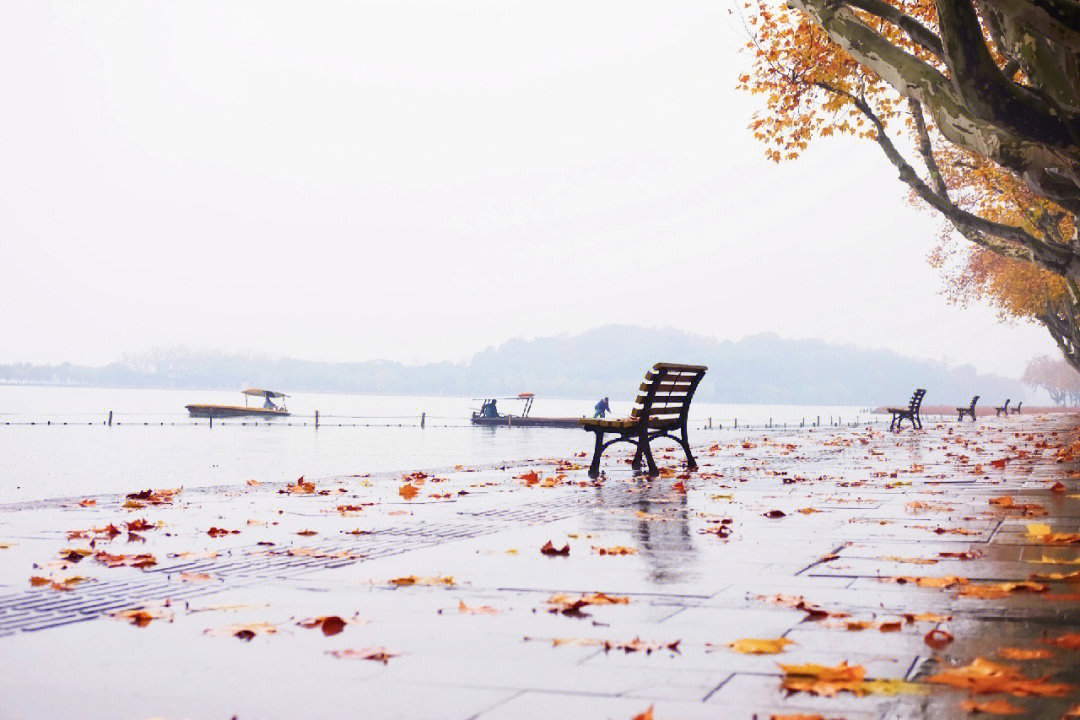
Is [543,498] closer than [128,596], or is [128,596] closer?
[128,596]

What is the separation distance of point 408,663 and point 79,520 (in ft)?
18.3

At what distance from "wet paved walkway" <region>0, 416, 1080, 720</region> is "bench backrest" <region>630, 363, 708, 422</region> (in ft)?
8.87

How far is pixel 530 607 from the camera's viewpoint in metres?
4.57

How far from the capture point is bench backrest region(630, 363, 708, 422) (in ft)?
38.9

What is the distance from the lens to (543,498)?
990cm

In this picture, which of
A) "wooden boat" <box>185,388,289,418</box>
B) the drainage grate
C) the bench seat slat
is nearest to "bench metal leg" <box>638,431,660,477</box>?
the bench seat slat

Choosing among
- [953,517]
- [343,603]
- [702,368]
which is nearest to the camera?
[343,603]

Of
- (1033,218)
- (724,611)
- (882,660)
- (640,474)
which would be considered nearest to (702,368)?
(640,474)

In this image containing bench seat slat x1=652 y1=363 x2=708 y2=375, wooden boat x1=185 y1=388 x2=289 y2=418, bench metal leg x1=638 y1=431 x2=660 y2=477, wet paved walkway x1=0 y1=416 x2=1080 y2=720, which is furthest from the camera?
wooden boat x1=185 y1=388 x2=289 y2=418

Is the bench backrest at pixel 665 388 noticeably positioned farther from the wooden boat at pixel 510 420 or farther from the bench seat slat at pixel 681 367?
the wooden boat at pixel 510 420

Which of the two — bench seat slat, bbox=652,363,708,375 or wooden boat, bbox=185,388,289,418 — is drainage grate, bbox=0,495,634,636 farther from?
wooden boat, bbox=185,388,289,418

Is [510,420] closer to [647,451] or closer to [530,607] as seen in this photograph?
[647,451]

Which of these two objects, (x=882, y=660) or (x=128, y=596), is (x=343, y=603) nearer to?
(x=128, y=596)

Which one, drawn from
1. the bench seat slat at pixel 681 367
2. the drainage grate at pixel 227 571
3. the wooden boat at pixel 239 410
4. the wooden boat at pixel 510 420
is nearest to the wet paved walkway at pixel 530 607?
the drainage grate at pixel 227 571
